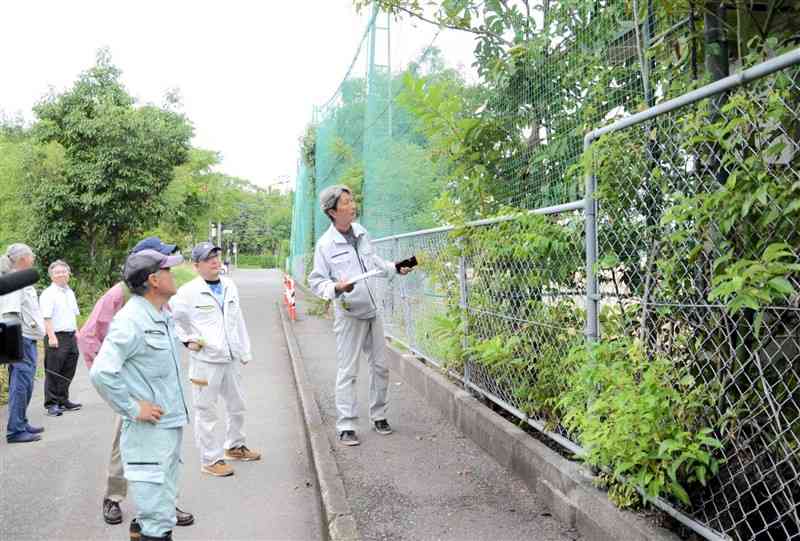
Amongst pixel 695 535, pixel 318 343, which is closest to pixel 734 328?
pixel 695 535

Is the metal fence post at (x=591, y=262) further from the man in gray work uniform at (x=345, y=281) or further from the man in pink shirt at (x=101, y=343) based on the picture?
the man in pink shirt at (x=101, y=343)

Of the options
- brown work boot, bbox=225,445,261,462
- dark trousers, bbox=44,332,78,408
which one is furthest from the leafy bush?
dark trousers, bbox=44,332,78,408

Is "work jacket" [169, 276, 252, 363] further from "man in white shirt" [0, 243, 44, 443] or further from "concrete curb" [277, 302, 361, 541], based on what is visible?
"man in white shirt" [0, 243, 44, 443]

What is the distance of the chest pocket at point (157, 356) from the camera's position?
334 cm

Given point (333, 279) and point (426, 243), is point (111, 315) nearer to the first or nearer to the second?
point (333, 279)

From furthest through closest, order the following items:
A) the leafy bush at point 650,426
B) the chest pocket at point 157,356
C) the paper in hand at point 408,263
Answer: the paper in hand at point 408,263, the chest pocket at point 157,356, the leafy bush at point 650,426

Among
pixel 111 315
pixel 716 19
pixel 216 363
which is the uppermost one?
pixel 716 19

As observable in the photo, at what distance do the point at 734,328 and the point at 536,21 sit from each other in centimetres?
378

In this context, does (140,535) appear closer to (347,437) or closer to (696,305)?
(347,437)

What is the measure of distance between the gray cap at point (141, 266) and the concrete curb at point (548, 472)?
2.43 m

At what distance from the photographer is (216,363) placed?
16.6 ft

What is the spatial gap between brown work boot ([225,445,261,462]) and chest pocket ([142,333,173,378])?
2305 millimetres

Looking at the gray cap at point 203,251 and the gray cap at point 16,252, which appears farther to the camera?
the gray cap at point 16,252

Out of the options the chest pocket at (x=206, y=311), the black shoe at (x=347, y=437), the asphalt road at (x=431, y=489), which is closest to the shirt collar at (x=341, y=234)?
the chest pocket at (x=206, y=311)
